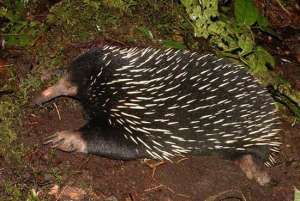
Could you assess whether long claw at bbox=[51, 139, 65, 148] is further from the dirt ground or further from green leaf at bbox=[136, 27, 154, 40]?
green leaf at bbox=[136, 27, 154, 40]

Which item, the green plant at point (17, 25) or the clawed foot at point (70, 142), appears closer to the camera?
the clawed foot at point (70, 142)

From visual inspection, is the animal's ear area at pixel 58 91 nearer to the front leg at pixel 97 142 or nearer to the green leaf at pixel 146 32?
the front leg at pixel 97 142

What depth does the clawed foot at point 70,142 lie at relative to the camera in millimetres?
5266

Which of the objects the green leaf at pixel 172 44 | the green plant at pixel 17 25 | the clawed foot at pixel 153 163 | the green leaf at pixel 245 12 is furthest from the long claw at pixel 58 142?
the green leaf at pixel 245 12

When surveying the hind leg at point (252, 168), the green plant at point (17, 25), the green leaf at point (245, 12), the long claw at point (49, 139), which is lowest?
the hind leg at point (252, 168)

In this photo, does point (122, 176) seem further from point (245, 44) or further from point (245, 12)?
point (245, 12)

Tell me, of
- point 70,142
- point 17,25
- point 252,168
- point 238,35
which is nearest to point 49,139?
point 70,142

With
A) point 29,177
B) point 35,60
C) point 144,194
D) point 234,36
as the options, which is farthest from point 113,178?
point 234,36

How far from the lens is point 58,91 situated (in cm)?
546

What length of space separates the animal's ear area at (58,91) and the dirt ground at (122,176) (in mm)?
278

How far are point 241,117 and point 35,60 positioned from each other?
2572 millimetres

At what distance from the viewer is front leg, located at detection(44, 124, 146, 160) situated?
5.27 metres

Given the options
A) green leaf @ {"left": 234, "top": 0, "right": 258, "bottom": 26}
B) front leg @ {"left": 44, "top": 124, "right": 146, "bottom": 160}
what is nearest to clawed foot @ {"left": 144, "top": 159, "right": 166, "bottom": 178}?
front leg @ {"left": 44, "top": 124, "right": 146, "bottom": 160}

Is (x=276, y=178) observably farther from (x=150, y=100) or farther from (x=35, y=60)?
→ (x=35, y=60)
